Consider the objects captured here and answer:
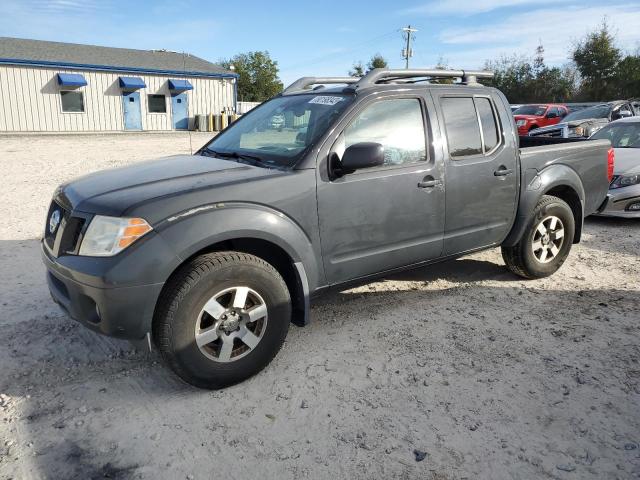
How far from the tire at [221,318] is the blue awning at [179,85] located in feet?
93.8

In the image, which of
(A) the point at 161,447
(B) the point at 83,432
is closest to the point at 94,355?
(B) the point at 83,432

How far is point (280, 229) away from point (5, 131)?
1069 inches

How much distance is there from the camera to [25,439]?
272 cm

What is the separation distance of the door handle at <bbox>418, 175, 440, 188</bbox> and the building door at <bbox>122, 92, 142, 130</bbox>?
2783cm

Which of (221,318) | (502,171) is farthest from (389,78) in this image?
(221,318)

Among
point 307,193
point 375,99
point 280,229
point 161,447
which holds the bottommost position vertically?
point 161,447

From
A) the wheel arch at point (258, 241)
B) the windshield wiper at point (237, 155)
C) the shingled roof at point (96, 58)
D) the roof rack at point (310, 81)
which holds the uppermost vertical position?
the shingled roof at point (96, 58)

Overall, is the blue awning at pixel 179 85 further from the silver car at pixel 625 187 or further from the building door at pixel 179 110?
the silver car at pixel 625 187

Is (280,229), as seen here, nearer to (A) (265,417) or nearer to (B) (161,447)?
(A) (265,417)

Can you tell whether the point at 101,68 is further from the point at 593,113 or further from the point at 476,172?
the point at 476,172

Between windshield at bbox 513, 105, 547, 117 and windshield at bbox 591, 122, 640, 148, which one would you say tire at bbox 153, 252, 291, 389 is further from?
windshield at bbox 513, 105, 547, 117

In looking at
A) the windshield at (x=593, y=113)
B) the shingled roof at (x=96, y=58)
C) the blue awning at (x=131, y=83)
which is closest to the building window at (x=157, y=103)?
the blue awning at (x=131, y=83)

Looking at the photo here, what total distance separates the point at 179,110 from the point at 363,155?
29.2m

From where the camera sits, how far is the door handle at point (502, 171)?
14.5 feet
